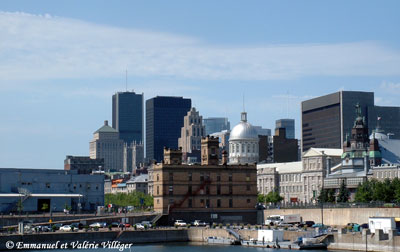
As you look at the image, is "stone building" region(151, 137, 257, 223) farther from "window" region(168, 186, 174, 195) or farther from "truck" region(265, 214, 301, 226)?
"truck" region(265, 214, 301, 226)

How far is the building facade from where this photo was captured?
169625 millimetres

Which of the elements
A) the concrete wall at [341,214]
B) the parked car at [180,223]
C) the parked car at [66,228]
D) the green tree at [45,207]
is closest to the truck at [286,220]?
the concrete wall at [341,214]

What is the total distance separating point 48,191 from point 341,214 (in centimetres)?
6040

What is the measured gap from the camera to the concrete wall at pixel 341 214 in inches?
5674

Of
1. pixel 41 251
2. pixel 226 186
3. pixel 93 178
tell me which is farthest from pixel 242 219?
pixel 41 251

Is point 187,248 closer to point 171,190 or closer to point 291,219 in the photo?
point 291,219

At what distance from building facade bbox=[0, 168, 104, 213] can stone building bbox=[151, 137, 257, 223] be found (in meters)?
21.0

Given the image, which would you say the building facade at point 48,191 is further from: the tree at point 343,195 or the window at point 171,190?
the tree at point 343,195

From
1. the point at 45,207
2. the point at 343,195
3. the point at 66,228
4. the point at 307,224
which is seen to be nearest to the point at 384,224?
the point at 307,224

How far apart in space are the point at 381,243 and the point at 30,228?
2175 inches

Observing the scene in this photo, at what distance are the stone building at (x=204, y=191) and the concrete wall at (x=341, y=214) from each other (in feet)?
19.4

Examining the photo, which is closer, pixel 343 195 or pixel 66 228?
pixel 66 228

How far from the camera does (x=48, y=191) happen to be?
178 m

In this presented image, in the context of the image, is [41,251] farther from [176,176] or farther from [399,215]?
[399,215]
